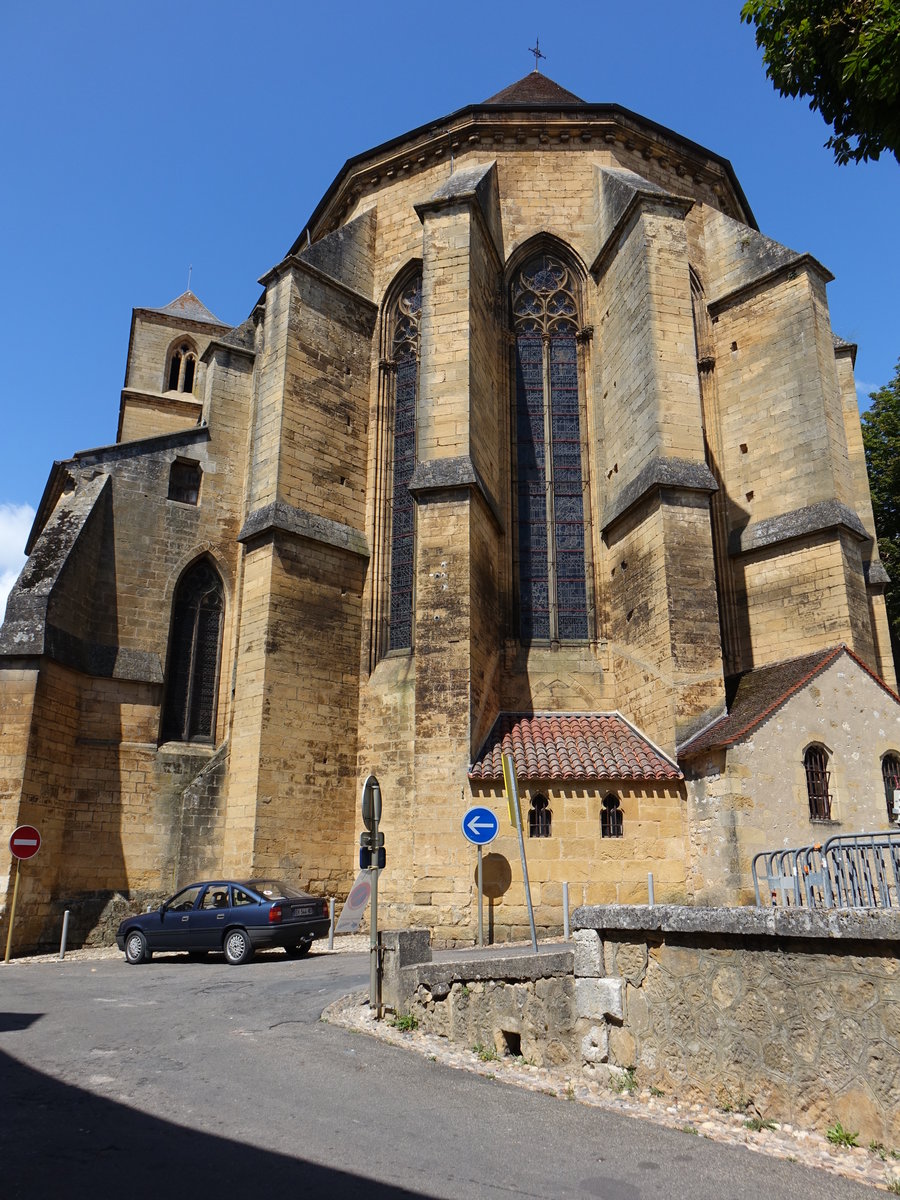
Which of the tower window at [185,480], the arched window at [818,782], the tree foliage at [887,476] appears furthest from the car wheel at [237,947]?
the tree foliage at [887,476]

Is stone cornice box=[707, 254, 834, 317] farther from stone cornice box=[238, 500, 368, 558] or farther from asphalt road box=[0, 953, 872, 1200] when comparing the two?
asphalt road box=[0, 953, 872, 1200]

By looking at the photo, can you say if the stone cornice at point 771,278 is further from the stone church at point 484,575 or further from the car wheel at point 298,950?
the car wheel at point 298,950

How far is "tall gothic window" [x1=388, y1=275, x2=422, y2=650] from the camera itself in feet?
55.4

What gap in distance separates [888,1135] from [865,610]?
11.9 meters

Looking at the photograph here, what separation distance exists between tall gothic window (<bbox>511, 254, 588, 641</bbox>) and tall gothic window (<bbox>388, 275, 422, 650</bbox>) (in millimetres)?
2049

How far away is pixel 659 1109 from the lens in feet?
17.6

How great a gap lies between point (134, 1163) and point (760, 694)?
11271 millimetres

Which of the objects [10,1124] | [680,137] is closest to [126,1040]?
[10,1124]

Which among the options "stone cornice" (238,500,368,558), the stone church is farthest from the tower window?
"stone cornice" (238,500,368,558)

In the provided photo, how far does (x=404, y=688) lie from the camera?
15.8 meters

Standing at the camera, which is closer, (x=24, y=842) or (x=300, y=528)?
(x=24, y=842)

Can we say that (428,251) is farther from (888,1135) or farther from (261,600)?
(888,1135)

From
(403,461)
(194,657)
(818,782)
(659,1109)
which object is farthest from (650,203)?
(659,1109)

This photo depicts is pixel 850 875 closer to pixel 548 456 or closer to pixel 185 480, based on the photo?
pixel 548 456
